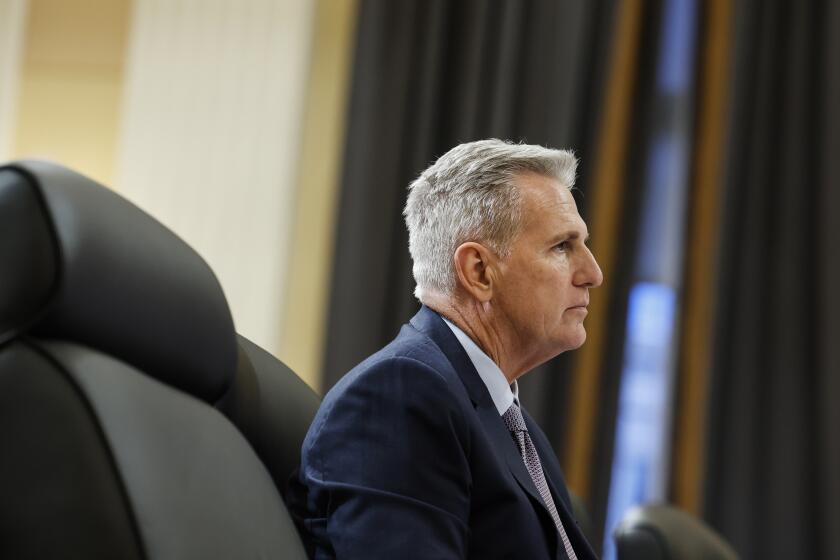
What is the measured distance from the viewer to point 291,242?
4.30 metres

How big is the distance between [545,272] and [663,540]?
0.59 metres

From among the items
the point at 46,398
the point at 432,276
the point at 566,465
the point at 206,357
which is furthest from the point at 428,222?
the point at 566,465

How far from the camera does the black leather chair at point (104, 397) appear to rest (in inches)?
37.1

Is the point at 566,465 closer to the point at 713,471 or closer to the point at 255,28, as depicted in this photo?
the point at 713,471

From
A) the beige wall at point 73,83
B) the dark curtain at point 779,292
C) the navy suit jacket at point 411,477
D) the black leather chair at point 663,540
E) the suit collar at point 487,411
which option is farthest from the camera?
the beige wall at point 73,83

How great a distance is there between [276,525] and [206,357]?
0.20 metres

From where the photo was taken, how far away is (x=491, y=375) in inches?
61.9

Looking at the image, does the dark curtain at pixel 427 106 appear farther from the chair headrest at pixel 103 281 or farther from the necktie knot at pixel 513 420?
the chair headrest at pixel 103 281

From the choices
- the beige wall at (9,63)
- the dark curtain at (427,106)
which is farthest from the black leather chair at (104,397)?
the beige wall at (9,63)

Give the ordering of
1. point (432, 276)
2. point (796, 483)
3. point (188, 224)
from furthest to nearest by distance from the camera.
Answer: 1. point (188, 224)
2. point (796, 483)
3. point (432, 276)

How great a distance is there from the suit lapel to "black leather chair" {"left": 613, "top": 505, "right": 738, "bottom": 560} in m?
0.51

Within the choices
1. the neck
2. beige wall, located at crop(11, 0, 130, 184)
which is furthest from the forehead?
beige wall, located at crop(11, 0, 130, 184)

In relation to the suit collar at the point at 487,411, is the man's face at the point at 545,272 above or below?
above

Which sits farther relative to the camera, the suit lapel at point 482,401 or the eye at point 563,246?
the eye at point 563,246
